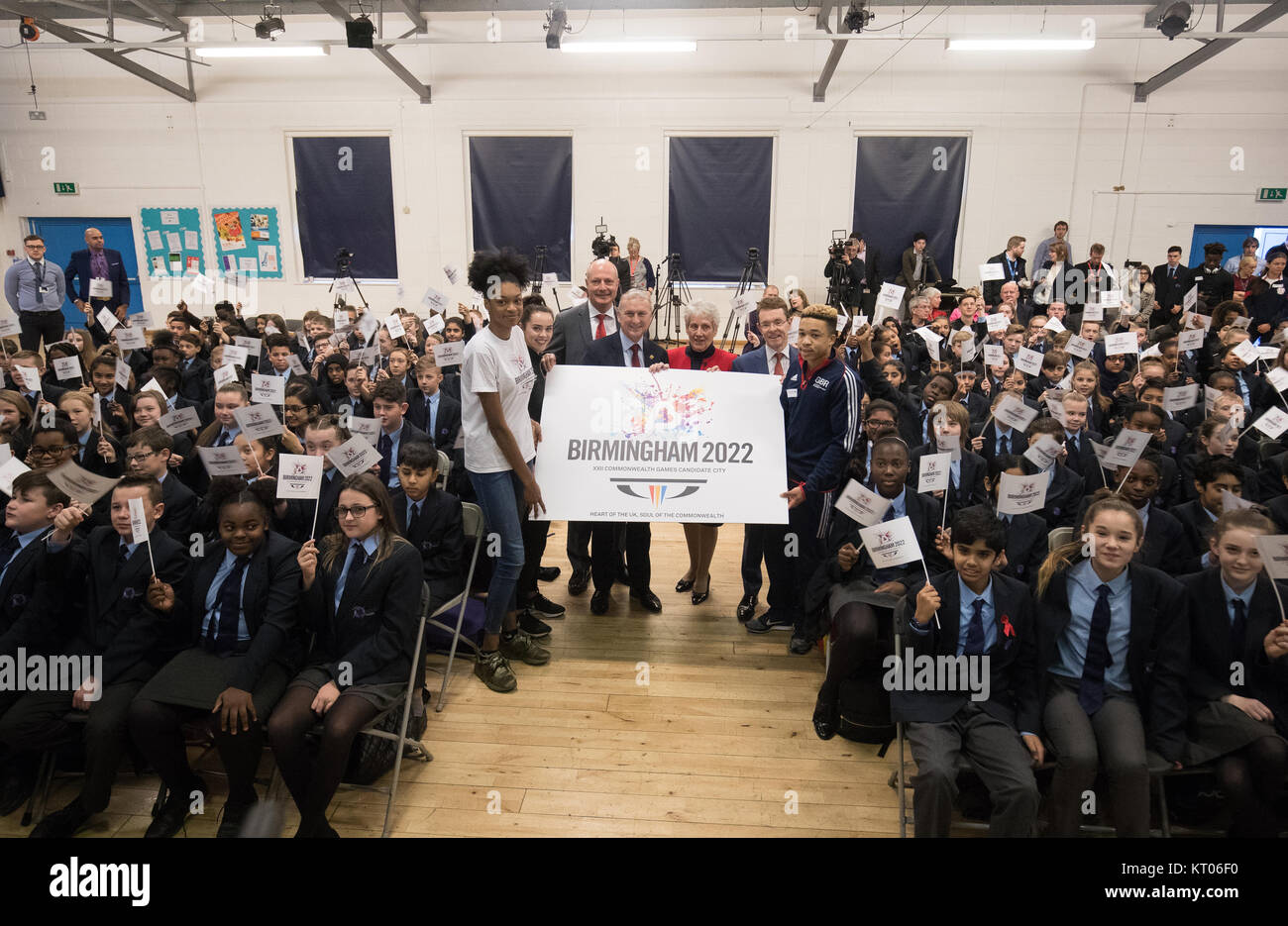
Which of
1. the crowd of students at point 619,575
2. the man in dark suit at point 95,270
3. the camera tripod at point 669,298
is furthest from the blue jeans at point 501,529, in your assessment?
the man in dark suit at point 95,270

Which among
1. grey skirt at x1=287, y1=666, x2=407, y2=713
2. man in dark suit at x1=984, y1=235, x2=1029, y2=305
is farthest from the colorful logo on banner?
man in dark suit at x1=984, y1=235, x2=1029, y2=305

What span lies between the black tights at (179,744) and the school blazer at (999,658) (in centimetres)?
228

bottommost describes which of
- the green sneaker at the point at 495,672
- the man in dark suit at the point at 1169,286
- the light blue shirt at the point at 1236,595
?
the green sneaker at the point at 495,672

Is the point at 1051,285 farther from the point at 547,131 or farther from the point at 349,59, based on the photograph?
the point at 349,59

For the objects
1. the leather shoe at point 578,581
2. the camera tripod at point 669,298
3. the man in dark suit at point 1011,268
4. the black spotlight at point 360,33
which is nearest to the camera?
the leather shoe at point 578,581

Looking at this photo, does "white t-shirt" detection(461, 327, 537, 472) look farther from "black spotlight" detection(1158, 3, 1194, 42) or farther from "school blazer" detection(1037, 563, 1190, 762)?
"black spotlight" detection(1158, 3, 1194, 42)

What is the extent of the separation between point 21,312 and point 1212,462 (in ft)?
38.3

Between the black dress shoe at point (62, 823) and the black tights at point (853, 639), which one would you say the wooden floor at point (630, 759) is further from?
the black tights at point (853, 639)

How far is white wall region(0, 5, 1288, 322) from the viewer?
1105cm

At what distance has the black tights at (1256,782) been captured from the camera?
2.33 m

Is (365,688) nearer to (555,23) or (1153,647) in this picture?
(1153,647)
